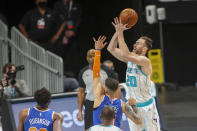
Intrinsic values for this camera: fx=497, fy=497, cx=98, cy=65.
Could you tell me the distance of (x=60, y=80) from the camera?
11430mm

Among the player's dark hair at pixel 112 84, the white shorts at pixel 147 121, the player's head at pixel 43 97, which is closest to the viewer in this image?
the player's head at pixel 43 97

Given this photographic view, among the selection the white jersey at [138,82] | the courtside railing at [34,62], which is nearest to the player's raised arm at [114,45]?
the white jersey at [138,82]

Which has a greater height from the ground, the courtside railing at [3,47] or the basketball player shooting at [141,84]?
the courtside railing at [3,47]

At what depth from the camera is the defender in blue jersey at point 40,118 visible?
20.4 feet

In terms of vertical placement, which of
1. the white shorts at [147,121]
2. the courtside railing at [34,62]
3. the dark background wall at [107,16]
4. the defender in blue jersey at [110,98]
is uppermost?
the dark background wall at [107,16]

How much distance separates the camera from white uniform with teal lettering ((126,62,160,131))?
734 centimetres

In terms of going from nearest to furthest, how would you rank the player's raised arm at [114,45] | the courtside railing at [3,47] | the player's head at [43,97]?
the player's head at [43,97] < the player's raised arm at [114,45] < the courtside railing at [3,47]

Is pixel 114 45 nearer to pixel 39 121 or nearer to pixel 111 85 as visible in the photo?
pixel 111 85

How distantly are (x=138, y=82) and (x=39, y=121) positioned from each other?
1.80 meters

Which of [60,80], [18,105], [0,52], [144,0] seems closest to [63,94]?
[18,105]

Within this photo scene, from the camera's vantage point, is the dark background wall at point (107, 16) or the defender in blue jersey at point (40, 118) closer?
the defender in blue jersey at point (40, 118)

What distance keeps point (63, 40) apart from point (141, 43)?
5323 millimetres

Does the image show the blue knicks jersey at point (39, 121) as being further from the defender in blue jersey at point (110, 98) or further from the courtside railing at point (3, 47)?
the courtside railing at point (3, 47)

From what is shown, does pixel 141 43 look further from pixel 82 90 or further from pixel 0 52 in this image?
pixel 0 52
